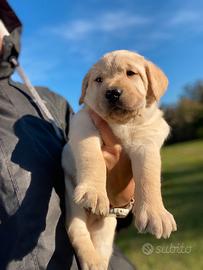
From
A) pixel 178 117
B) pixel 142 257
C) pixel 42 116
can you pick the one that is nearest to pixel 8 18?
pixel 42 116

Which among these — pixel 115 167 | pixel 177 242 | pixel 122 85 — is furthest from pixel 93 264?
pixel 177 242

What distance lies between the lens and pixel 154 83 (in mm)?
2543

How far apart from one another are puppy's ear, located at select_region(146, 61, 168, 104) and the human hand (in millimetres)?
266

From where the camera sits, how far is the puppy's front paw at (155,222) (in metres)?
2.10

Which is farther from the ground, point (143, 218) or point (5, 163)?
point (5, 163)

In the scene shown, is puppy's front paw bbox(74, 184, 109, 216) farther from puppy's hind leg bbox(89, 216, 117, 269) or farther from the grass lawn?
the grass lawn

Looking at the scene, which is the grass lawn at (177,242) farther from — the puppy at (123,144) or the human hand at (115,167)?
the puppy at (123,144)

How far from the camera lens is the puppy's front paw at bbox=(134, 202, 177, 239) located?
2098 mm

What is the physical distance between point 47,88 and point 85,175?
1015mm

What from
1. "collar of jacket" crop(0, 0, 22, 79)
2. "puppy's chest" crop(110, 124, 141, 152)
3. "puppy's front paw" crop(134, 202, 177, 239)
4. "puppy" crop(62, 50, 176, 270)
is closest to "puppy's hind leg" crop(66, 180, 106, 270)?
"puppy" crop(62, 50, 176, 270)

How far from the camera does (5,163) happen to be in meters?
2.28

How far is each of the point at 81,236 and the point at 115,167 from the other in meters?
0.43

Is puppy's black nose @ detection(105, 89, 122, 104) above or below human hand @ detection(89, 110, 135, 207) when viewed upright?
above

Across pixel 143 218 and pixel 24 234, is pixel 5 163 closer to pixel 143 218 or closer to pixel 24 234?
pixel 24 234
